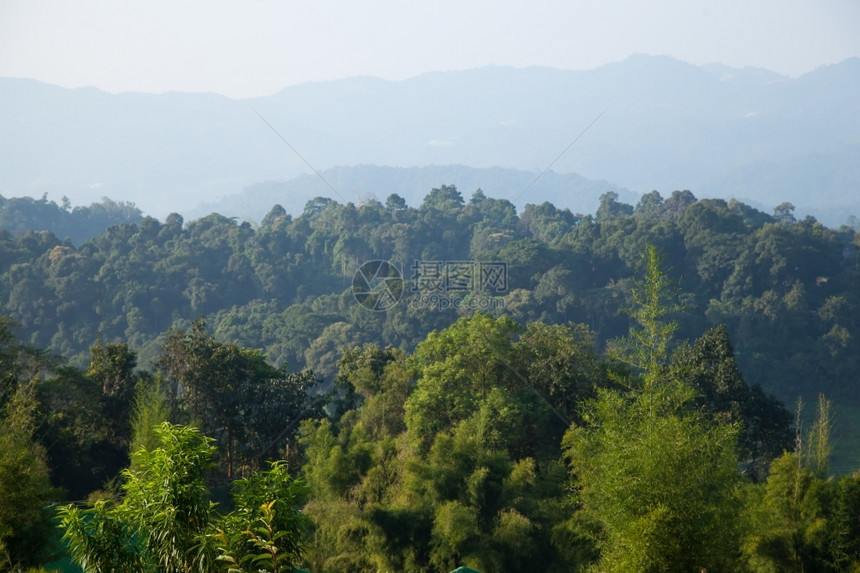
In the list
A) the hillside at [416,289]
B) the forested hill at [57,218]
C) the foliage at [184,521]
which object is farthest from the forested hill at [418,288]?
the foliage at [184,521]

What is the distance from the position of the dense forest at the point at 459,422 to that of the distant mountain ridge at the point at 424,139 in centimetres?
9030

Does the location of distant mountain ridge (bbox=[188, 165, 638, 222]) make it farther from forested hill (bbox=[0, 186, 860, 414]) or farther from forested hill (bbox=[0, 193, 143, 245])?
forested hill (bbox=[0, 186, 860, 414])

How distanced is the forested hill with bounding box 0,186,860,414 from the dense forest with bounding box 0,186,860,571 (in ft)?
0.49

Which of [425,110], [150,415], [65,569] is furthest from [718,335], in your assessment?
[425,110]

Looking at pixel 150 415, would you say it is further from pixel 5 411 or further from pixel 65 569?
pixel 65 569

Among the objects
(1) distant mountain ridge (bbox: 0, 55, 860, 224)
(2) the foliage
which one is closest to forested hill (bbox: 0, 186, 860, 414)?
(2) the foliage

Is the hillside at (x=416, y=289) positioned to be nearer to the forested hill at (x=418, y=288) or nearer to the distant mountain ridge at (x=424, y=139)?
the forested hill at (x=418, y=288)

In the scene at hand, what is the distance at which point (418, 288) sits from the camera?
38844mm

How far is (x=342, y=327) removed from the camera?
37594 millimetres

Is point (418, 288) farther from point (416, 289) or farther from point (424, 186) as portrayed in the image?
point (424, 186)

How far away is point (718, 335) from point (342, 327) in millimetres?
23032

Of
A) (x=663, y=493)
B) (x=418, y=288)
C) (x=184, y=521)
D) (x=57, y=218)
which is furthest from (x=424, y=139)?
(x=184, y=521)

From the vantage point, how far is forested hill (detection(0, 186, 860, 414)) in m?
36.2

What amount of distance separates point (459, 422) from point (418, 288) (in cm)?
2432
